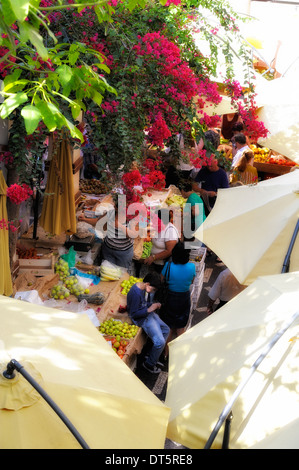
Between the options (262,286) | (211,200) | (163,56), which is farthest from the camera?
(211,200)

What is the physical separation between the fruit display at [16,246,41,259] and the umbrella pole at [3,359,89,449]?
4.63 metres

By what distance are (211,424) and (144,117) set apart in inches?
155

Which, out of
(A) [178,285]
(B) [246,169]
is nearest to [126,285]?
(A) [178,285]

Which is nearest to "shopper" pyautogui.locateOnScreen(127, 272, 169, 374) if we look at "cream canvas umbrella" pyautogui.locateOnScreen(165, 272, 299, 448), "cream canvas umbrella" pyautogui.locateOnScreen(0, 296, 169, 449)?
"cream canvas umbrella" pyautogui.locateOnScreen(165, 272, 299, 448)

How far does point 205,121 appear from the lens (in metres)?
7.28

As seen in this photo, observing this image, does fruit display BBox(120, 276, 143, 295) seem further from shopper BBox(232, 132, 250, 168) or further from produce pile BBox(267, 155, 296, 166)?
produce pile BBox(267, 155, 296, 166)

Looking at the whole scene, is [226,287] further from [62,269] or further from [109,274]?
[62,269]

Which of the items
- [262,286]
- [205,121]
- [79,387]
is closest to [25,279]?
[205,121]

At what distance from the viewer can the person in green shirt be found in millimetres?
8852

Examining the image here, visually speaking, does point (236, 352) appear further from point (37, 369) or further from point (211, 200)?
point (211, 200)

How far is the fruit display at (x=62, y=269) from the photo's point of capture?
Answer: 23.9 feet

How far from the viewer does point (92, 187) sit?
9.84 meters

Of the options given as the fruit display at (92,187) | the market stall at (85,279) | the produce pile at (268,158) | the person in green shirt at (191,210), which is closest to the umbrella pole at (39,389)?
Result: the market stall at (85,279)

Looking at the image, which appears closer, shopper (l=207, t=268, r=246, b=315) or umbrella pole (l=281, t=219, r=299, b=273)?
umbrella pole (l=281, t=219, r=299, b=273)
